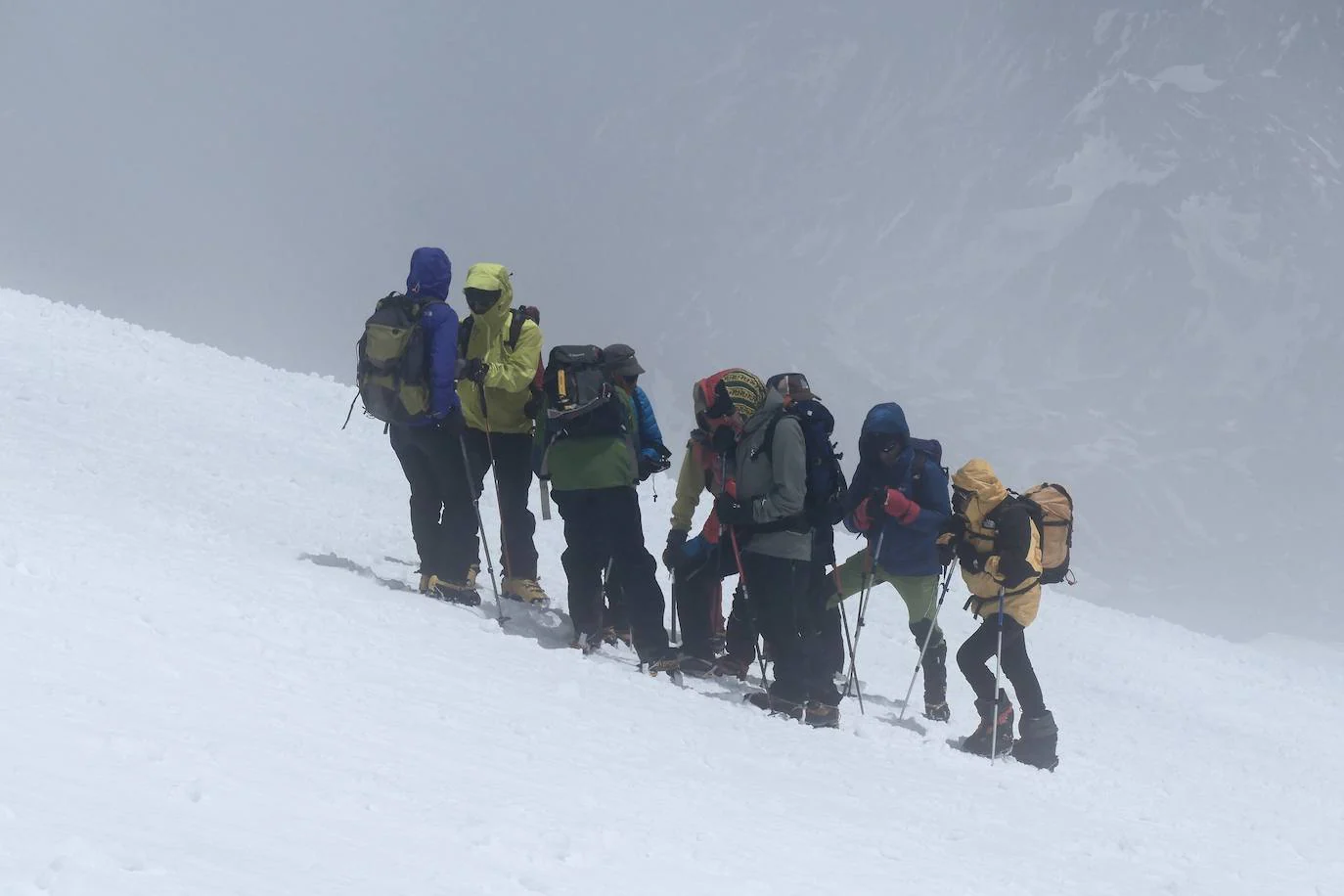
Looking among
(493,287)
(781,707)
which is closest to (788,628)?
(781,707)

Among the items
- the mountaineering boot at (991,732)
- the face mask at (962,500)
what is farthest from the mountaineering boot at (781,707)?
the face mask at (962,500)

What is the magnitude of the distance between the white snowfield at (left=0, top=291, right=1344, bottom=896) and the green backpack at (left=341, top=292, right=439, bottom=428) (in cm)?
121

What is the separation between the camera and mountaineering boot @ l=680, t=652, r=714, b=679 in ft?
28.6

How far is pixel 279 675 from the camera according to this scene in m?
5.70

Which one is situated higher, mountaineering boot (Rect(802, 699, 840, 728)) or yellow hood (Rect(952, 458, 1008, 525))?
yellow hood (Rect(952, 458, 1008, 525))

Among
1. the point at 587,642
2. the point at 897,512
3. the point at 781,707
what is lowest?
the point at 781,707

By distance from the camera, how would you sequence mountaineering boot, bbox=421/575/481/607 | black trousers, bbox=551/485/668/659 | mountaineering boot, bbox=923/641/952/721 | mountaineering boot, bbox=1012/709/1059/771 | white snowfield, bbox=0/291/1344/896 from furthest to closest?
1. mountaineering boot, bbox=923/641/952/721
2. mountaineering boot, bbox=421/575/481/607
3. mountaineering boot, bbox=1012/709/1059/771
4. black trousers, bbox=551/485/668/659
5. white snowfield, bbox=0/291/1344/896

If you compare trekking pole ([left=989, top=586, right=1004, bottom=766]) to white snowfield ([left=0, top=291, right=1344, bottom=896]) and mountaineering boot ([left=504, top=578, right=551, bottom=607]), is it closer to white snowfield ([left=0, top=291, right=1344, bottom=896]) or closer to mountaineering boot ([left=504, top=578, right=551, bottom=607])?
white snowfield ([left=0, top=291, right=1344, bottom=896])

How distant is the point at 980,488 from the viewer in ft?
27.4

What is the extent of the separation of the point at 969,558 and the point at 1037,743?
1.33 meters

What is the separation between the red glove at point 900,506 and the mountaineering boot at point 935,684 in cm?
129

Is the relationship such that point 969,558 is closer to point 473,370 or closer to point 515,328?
point 515,328

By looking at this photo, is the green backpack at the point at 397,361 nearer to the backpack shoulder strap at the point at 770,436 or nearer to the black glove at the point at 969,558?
the backpack shoulder strap at the point at 770,436

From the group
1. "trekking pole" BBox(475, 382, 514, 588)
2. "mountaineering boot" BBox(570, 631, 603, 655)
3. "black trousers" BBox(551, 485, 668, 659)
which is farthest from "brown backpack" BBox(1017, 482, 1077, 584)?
"trekking pole" BBox(475, 382, 514, 588)
